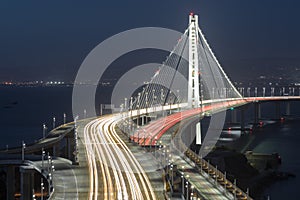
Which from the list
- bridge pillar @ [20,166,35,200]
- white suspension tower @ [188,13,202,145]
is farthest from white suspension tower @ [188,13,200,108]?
bridge pillar @ [20,166,35,200]

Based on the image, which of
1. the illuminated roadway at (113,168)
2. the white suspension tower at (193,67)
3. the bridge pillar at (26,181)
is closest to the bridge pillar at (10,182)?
the bridge pillar at (26,181)

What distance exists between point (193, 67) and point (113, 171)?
118 feet

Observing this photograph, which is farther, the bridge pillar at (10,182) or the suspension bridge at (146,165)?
the bridge pillar at (10,182)

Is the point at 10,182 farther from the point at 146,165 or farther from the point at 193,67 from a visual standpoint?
the point at 193,67

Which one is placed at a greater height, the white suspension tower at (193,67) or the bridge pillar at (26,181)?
the white suspension tower at (193,67)

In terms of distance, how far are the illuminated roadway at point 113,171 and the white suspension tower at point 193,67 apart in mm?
21312

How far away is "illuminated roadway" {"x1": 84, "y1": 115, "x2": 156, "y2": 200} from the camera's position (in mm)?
21422

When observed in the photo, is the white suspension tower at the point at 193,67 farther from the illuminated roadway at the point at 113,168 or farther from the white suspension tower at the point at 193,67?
the illuminated roadway at the point at 113,168

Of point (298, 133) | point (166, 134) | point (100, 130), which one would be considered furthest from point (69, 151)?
point (298, 133)

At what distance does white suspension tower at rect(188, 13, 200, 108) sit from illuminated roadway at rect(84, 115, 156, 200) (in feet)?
69.9

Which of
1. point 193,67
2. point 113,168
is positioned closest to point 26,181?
point 113,168

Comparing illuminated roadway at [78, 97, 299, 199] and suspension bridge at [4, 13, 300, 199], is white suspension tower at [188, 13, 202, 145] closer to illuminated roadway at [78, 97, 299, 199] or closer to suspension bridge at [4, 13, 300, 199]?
suspension bridge at [4, 13, 300, 199]

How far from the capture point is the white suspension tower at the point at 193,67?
60.4 meters

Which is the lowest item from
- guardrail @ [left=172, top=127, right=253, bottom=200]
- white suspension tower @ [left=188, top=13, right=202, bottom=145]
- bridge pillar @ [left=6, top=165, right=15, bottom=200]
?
bridge pillar @ [left=6, top=165, right=15, bottom=200]
